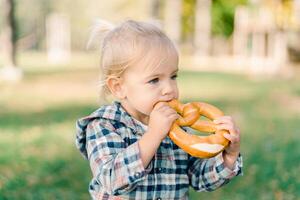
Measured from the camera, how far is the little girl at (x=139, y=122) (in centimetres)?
269

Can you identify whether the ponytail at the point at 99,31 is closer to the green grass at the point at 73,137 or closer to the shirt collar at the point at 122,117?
the shirt collar at the point at 122,117

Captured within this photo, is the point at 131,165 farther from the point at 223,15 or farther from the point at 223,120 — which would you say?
the point at 223,15

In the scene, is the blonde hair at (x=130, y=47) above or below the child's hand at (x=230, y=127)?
above

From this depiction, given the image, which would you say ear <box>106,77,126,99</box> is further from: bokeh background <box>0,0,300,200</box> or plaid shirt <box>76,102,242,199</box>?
bokeh background <box>0,0,300,200</box>

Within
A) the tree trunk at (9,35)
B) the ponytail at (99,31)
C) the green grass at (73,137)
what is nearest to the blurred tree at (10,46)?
the tree trunk at (9,35)

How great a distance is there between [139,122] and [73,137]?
18.2 feet

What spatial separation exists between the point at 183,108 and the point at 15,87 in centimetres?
1329

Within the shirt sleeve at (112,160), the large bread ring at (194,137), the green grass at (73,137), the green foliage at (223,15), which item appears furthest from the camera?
the green foliage at (223,15)

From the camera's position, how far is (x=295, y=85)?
722 inches

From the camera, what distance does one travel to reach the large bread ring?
8.80ft

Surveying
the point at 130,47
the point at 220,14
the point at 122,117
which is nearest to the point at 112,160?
the point at 122,117

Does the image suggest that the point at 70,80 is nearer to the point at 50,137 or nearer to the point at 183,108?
the point at 50,137

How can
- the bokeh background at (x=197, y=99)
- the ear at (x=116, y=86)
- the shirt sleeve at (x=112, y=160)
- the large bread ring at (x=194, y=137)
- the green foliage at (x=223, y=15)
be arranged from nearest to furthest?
the shirt sleeve at (x=112, y=160), the large bread ring at (x=194, y=137), the ear at (x=116, y=86), the bokeh background at (x=197, y=99), the green foliage at (x=223, y=15)

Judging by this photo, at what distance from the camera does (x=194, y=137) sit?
271 centimetres
